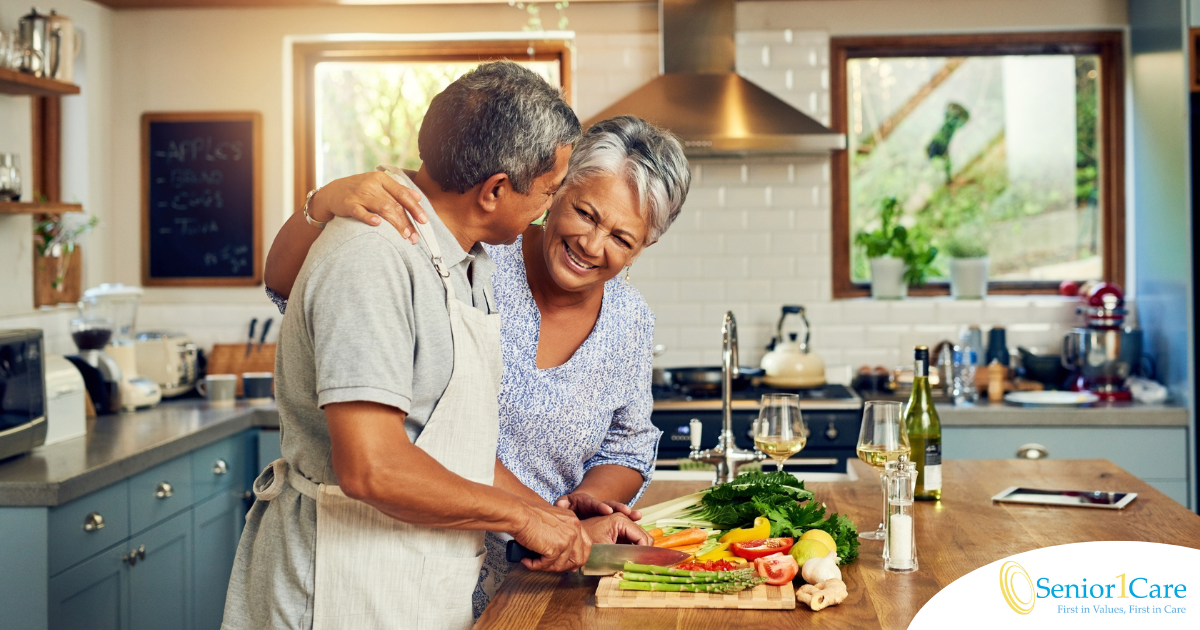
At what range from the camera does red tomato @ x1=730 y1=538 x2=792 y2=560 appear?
1.57m

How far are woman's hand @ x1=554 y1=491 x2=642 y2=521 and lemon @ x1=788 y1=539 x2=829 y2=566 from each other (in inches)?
10.4

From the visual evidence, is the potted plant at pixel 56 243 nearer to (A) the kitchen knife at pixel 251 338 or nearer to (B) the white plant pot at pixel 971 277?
(A) the kitchen knife at pixel 251 338

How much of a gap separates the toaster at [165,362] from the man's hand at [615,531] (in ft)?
9.12

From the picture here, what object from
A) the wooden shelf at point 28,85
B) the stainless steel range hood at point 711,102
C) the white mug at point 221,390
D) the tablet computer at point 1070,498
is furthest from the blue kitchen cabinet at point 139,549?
the tablet computer at point 1070,498

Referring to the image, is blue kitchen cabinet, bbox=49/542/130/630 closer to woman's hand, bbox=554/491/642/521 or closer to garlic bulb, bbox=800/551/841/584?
woman's hand, bbox=554/491/642/521

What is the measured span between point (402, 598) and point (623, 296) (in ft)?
2.76

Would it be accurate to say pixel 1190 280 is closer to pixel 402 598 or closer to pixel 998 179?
pixel 998 179

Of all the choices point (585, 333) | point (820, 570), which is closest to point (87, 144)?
point (585, 333)

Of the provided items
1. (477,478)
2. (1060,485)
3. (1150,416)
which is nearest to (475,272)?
(477,478)

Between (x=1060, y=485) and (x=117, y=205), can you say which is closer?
(x=1060, y=485)

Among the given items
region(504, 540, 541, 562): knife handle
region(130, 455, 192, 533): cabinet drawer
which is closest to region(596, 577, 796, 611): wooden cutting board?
region(504, 540, 541, 562): knife handle

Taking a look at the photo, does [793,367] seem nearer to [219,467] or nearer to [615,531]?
[219,467]

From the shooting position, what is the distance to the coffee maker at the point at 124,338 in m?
3.62

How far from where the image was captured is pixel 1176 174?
381cm
